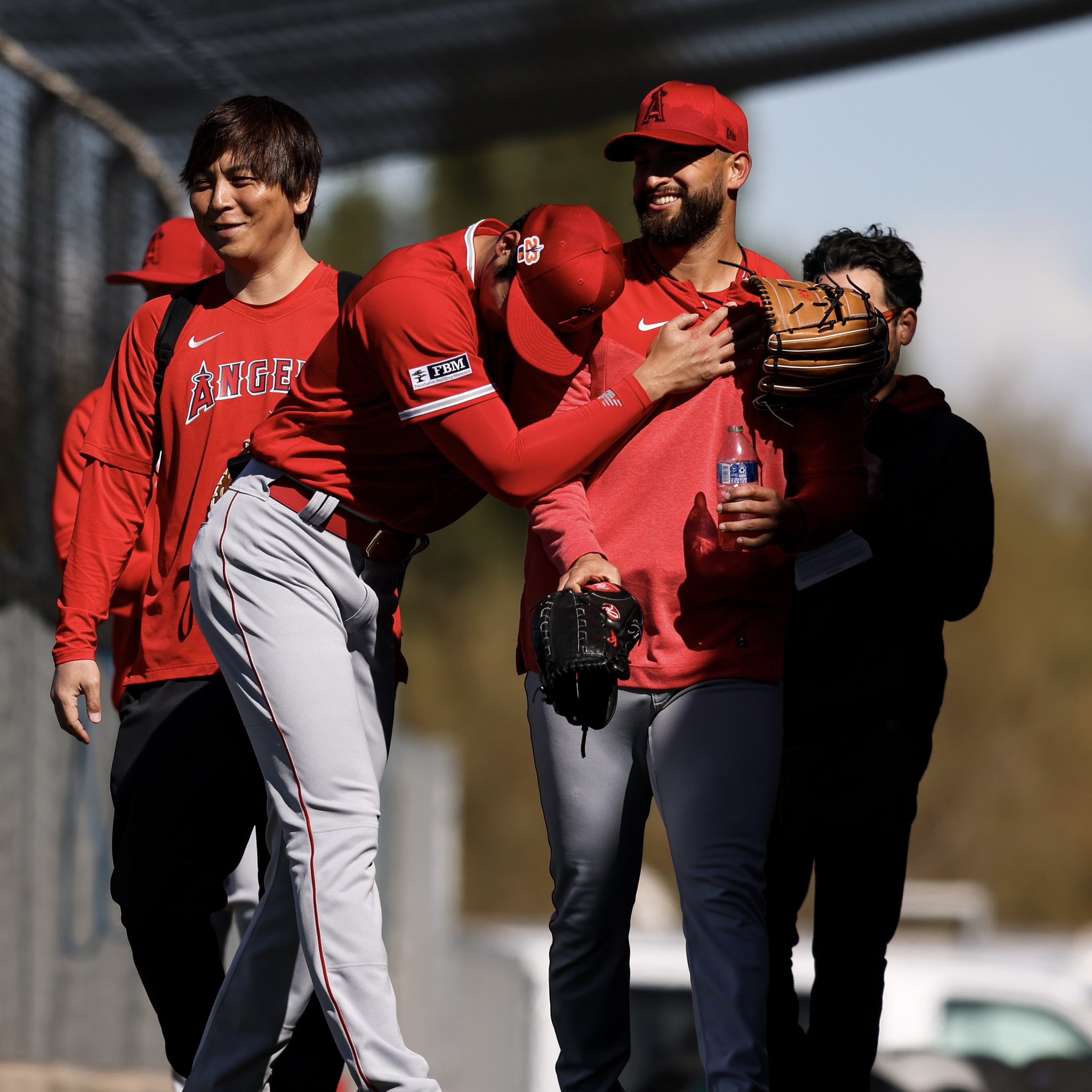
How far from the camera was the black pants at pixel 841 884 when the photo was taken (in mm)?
4176

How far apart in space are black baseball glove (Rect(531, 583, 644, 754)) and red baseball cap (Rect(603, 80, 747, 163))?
1.09 metres

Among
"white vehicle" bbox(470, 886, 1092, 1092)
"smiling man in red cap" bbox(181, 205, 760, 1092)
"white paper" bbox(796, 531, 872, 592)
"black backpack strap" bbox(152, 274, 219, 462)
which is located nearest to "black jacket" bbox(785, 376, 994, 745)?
"white paper" bbox(796, 531, 872, 592)

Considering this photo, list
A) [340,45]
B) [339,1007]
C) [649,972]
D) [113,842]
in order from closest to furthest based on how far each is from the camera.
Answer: [339,1007] → [113,842] → [340,45] → [649,972]

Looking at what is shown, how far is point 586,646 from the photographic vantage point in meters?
3.52

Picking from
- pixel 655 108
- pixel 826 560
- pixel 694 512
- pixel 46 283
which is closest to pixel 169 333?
pixel 655 108

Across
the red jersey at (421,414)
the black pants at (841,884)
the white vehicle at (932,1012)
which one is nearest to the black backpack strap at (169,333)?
the red jersey at (421,414)

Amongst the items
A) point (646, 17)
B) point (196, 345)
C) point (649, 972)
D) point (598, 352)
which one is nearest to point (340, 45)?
point (646, 17)

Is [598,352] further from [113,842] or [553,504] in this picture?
[113,842]

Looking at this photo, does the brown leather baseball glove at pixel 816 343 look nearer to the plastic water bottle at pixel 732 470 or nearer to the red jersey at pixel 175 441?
the plastic water bottle at pixel 732 470

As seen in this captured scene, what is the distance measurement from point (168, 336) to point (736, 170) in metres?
1.47

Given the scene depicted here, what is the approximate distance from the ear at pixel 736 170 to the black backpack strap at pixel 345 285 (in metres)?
0.93

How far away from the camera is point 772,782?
3.81 metres

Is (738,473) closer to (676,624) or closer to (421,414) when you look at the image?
(676,624)

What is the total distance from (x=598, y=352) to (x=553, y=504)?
1.29 ft
